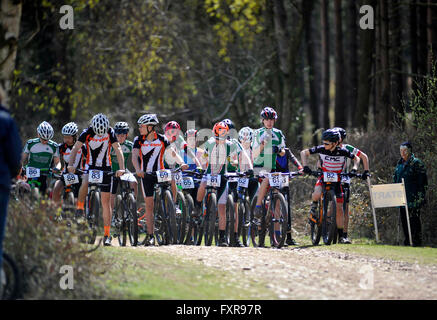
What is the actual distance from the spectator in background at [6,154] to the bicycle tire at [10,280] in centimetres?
60

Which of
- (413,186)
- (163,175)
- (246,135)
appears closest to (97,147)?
(163,175)

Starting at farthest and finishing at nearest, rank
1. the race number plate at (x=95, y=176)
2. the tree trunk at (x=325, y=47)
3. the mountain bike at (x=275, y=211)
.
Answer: the tree trunk at (x=325, y=47) → the mountain bike at (x=275, y=211) → the race number plate at (x=95, y=176)

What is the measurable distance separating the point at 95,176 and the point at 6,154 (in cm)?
599

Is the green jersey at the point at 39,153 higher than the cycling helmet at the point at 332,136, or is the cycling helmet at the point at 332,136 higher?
the cycling helmet at the point at 332,136

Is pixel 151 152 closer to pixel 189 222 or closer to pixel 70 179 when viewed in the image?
pixel 189 222

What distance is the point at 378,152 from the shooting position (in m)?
18.9

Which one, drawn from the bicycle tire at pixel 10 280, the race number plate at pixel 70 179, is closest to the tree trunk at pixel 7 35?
the bicycle tire at pixel 10 280

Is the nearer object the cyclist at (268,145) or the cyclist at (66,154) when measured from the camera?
the cyclist at (268,145)

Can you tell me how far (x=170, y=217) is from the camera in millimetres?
14633

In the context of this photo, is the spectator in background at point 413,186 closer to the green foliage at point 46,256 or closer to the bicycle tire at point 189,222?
the bicycle tire at point 189,222

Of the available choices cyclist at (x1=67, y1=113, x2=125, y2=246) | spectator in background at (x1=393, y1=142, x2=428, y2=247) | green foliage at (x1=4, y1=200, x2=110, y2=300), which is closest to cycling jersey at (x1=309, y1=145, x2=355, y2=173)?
spectator in background at (x1=393, y1=142, x2=428, y2=247)

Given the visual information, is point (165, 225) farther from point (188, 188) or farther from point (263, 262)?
point (263, 262)

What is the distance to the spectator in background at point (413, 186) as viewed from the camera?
53.0 feet
